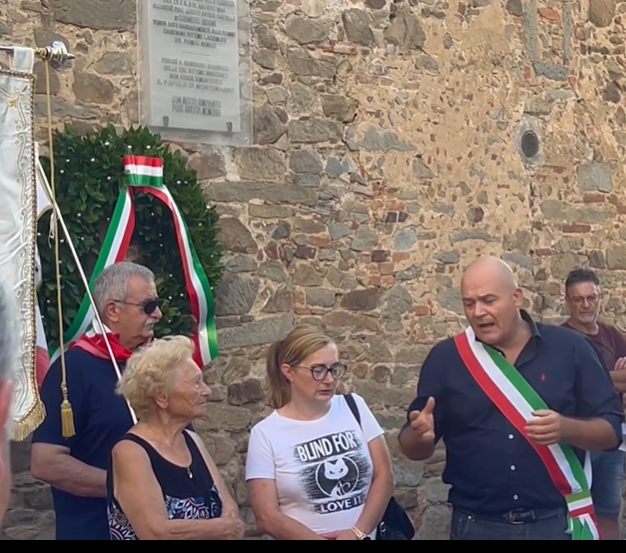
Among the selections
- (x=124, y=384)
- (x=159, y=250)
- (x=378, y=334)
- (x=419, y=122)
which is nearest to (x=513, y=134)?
(x=419, y=122)

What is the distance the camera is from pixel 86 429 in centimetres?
389

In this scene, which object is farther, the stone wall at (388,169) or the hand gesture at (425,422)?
the stone wall at (388,169)

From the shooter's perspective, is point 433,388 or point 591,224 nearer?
point 433,388

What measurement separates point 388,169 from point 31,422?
3.17 meters

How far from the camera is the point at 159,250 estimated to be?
525 centimetres

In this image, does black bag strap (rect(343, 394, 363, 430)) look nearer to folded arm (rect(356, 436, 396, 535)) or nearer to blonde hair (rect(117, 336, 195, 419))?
folded arm (rect(356, 436, 396, 535))

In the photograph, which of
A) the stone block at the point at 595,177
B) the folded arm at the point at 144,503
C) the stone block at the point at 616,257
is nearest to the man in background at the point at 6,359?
the folded arm at the point at 144,503

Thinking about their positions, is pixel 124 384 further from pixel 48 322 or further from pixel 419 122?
pixel 419 122

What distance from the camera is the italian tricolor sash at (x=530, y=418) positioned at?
381 cm

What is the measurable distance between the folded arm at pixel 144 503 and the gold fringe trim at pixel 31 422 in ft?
1.82

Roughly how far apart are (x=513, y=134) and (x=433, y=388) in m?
3.37

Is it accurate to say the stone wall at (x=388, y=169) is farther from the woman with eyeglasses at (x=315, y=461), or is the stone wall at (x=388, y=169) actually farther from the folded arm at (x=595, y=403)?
the folded arm at (x=595, y=403)

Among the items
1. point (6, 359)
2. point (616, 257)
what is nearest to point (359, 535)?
point (6, 359)

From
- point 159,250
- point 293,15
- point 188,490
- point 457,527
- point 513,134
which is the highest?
point 293,15
